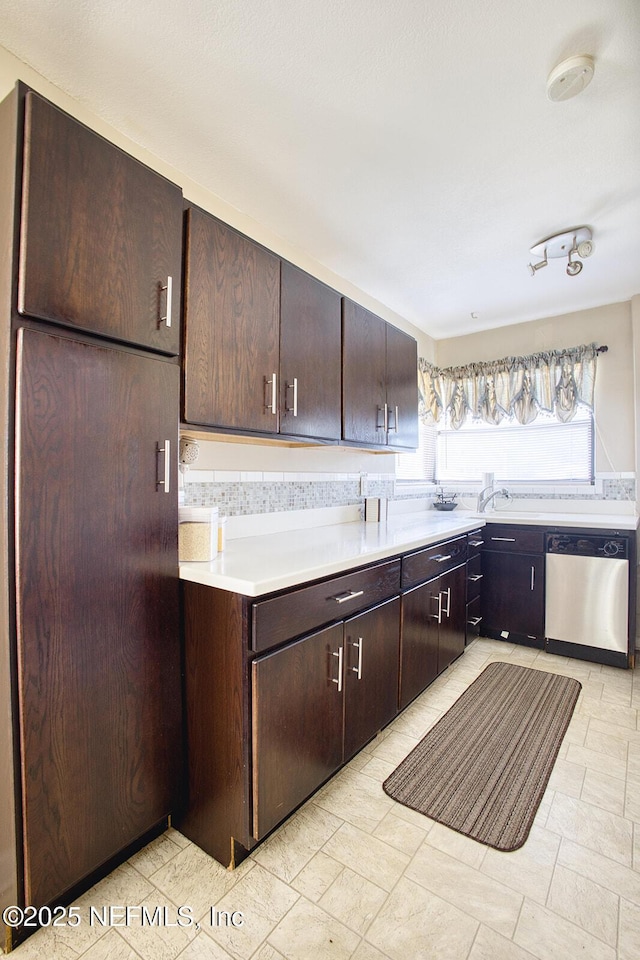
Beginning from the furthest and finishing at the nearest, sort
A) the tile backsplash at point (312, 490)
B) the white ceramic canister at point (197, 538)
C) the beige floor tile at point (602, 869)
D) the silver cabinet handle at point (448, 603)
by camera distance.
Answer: the silver cabinet handle at point (448, 603) < the tile backsplash at point (312, 490) < the white ceramic canister at point (197, 538) < the beige floor tile at point (602, 869)

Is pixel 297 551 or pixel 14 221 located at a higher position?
pixel 14 221

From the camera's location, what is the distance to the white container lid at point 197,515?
5.21ft

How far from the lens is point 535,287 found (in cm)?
325

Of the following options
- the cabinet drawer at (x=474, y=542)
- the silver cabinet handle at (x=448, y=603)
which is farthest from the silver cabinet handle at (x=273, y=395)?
the cabinet drawer at (x=474, y=542)

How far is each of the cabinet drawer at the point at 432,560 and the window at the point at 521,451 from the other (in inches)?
55.0

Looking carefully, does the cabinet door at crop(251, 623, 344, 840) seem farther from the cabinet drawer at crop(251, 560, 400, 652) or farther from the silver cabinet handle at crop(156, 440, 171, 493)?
the silver cabinet handle at crop(156, 440, 171, 493)

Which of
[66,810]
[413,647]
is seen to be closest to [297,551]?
[413,647]

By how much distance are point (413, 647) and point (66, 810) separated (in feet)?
5.13

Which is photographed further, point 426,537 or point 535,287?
point 535,287

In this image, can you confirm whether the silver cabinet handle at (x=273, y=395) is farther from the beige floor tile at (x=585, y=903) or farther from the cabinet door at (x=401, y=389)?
the beige floor tile at (x=585, y=903)

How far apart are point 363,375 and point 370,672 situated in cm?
156

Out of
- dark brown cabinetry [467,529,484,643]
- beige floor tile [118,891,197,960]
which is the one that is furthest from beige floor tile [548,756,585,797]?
beige floor tile [118,891,197,960]

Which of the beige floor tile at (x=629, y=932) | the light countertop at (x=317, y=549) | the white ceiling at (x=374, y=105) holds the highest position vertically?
the white ceiling at (x=374, y=105)

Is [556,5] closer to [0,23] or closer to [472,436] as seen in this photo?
[0,23]
